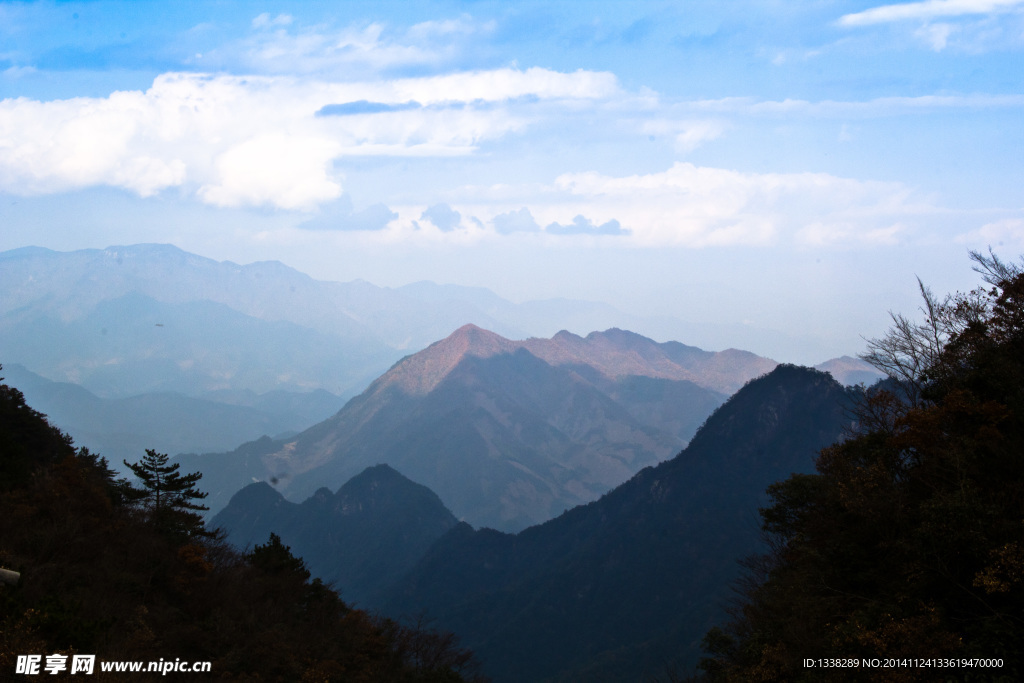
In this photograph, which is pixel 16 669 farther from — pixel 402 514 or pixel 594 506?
pixel 402 514

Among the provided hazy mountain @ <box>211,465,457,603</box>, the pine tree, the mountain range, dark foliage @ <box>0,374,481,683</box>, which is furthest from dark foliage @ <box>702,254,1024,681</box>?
hazy mountain @ <box>211,465,457,603</box>

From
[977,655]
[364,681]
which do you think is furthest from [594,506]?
[977,655]

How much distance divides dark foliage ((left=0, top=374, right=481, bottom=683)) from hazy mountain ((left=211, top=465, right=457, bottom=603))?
98.9 m

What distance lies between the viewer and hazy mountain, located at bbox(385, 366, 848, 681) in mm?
77062

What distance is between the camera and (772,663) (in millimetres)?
24266

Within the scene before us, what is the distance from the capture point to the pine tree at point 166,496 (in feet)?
128

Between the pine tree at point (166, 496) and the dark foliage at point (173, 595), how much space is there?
2.14 ft

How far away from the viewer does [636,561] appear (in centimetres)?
9244

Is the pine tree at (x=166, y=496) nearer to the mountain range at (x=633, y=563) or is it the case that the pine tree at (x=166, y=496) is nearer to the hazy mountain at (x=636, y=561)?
the mountain range at (x=633, y=563)

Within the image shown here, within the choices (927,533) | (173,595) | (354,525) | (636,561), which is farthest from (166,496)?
(354,525)

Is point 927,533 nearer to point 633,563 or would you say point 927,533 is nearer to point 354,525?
point 633,563

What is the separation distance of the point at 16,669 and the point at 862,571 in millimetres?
24578

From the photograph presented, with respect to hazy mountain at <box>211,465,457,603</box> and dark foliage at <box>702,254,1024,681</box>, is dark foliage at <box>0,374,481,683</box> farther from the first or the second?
hazy mountain at <box>211,465,457,603</box>

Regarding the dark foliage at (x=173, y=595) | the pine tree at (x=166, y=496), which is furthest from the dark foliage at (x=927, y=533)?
the pine tree at (x=166, y=496)
